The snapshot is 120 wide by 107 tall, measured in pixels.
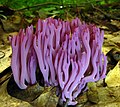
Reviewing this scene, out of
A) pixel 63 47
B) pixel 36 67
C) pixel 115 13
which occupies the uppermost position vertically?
pixel 63 47

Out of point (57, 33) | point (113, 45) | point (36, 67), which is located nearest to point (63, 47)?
point (57, 33)

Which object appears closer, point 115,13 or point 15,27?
point 15,27

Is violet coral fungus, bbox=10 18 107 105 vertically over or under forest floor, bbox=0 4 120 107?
over

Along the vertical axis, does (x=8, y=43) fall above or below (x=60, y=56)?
below

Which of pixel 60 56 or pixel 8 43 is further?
pixel 8 43

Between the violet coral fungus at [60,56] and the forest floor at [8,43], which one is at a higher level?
the violet coral fungus at [60,56]

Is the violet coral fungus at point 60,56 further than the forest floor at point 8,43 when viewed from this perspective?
No

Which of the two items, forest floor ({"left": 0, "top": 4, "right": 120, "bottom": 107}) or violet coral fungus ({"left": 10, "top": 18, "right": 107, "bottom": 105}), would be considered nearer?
violet coral fungus ({"left": 10, "top": 18, "right": 107, "bottom": 105})

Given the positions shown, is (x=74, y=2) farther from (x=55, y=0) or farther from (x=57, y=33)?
(x=57, y=33)
